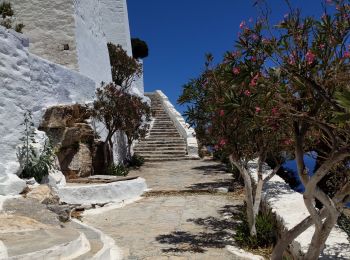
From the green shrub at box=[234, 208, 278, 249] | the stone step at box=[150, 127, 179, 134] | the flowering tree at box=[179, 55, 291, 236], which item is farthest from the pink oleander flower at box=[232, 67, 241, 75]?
the stone step at box=[150, 127, 179, 134]

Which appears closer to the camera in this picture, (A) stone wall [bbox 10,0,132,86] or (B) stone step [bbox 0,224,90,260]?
(B) stone step [bbox 0,224,90,260]

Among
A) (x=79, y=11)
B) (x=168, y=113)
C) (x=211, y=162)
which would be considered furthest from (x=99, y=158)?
(x=168, y=113)

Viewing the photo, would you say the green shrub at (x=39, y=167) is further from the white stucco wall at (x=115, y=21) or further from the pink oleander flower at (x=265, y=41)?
the white stucco wall at (x=115, y=21)

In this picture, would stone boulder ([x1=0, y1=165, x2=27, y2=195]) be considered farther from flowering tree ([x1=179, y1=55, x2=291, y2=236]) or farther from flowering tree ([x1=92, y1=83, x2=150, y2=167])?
flowering tree ([x1=92, y1=83, x2=150, y2=167])

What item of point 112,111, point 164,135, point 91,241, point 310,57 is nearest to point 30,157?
point 91,241

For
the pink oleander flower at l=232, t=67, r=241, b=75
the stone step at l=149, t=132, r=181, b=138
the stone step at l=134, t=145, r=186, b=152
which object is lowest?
the stone step at l=134, t=145, r=186, b=152

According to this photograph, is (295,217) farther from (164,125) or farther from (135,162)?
(164,125)

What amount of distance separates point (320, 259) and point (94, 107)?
30.9 ft

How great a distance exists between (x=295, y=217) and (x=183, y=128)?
15.2m

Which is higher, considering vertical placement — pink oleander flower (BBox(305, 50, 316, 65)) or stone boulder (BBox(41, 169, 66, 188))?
pink oleander flower (BBox(305, 50, 316, 65))

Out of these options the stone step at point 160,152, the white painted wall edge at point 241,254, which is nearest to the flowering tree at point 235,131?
the white painted wall edge at point 241,254

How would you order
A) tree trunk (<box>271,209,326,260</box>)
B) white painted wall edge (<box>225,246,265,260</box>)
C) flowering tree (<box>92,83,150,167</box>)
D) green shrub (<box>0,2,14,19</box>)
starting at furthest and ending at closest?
flowering tree (<box>92,83,150,167</box>), green shrub (<box>0,2,14,19</box>), white painted wall edge (<box>225,246,265,260</box>), tree trunk (<box>271,209,326,260</box>)

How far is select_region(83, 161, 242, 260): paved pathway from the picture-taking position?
6.07 metres

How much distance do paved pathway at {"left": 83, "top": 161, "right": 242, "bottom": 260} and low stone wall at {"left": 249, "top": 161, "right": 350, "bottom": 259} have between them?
2.83ft
